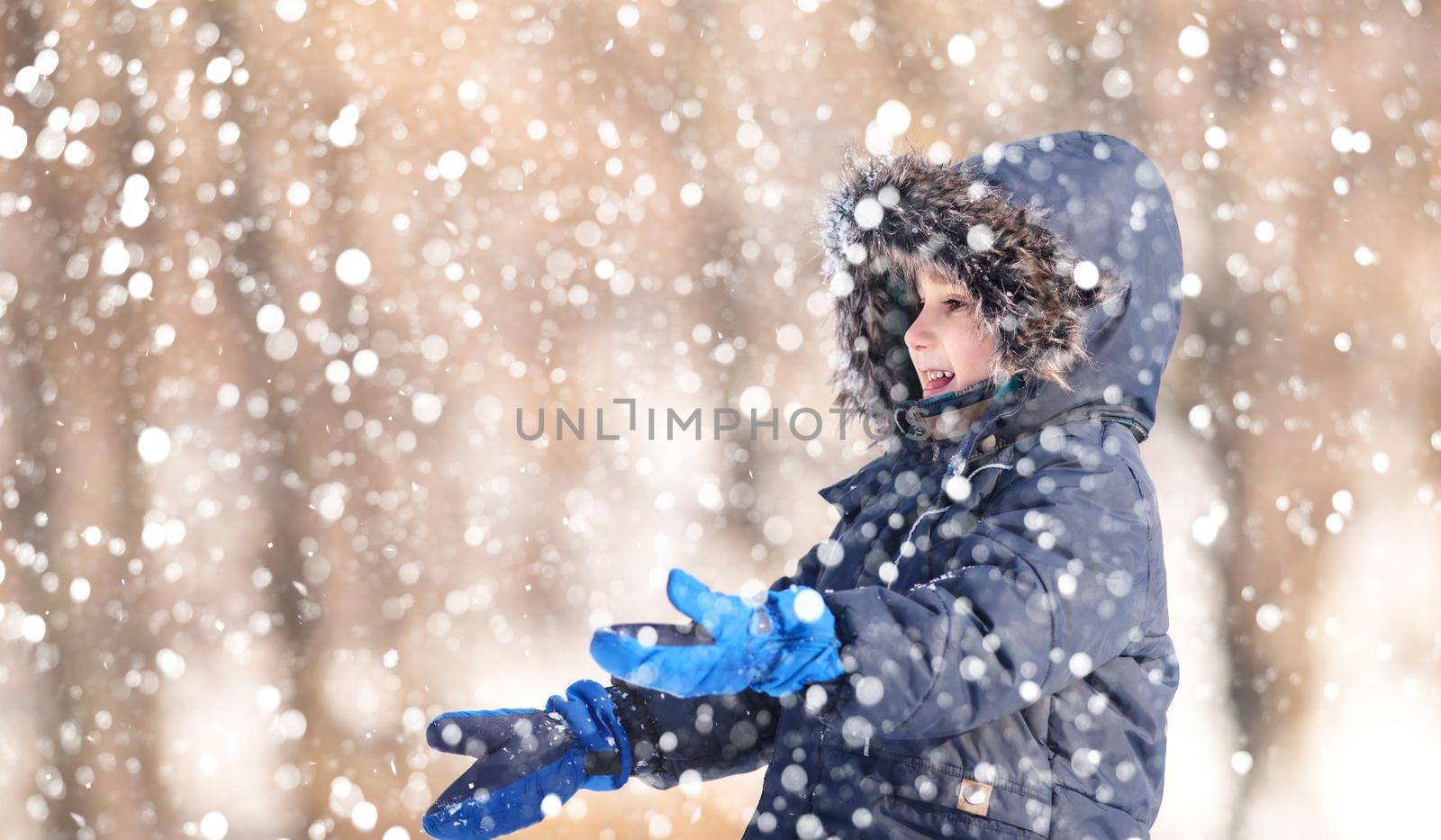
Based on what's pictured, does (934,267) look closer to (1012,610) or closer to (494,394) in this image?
(1012,610)

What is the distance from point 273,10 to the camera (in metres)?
1.67

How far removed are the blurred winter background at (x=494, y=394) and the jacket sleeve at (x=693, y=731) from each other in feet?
2.61

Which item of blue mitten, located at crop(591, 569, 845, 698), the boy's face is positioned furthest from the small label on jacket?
the boy's face

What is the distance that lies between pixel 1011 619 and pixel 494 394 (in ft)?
4.07

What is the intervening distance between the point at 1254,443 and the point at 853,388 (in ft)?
3.20

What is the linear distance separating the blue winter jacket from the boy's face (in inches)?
1.6

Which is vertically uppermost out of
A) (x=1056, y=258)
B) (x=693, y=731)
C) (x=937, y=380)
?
(x=1056, y=258)

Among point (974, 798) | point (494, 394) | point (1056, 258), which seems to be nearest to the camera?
point (974, 798)

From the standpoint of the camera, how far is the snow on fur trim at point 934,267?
0.75m

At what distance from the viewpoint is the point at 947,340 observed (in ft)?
2.69
